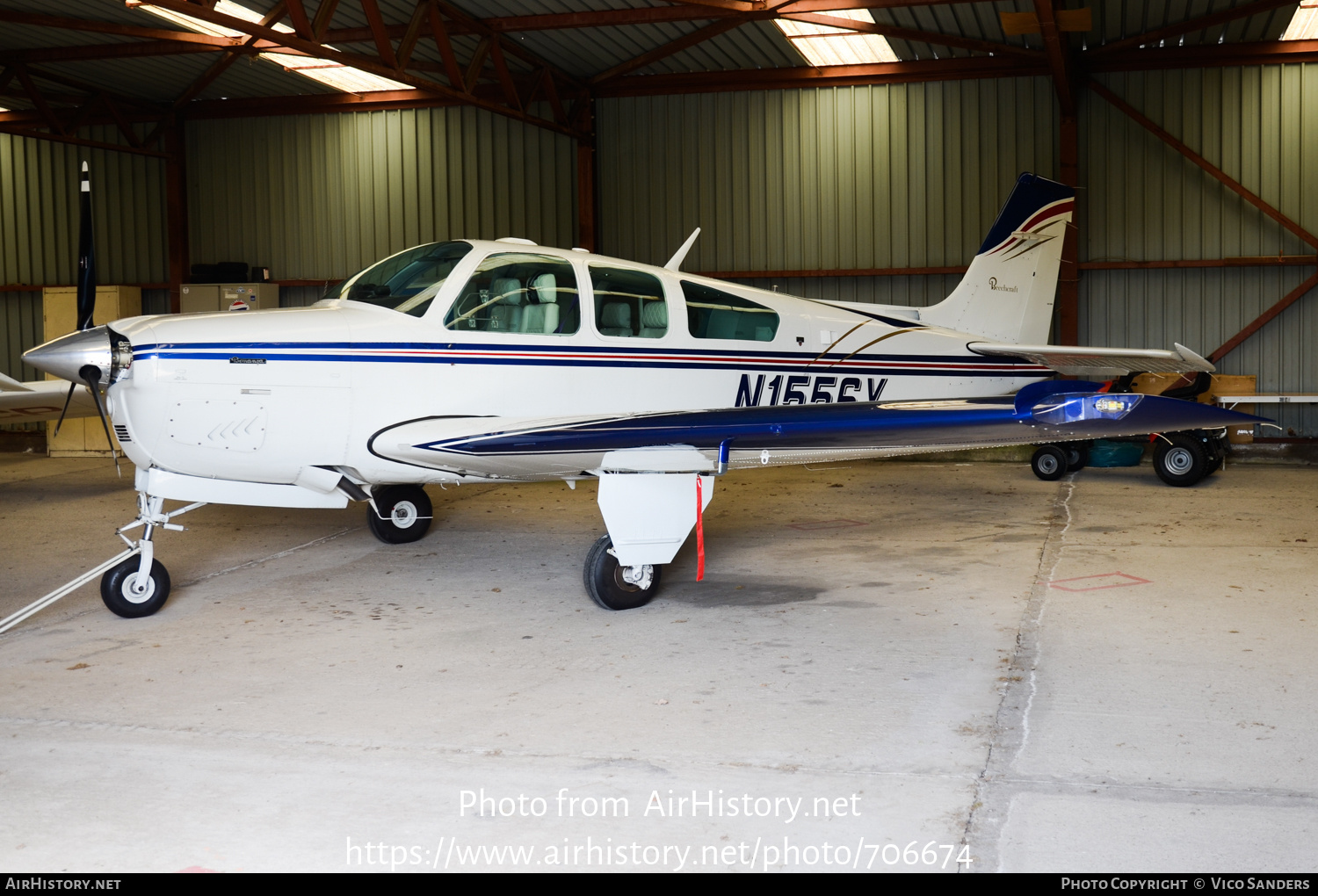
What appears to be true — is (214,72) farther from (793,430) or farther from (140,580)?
(793,430)

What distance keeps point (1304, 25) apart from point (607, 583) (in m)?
11.8

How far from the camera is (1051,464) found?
1116 centimetres

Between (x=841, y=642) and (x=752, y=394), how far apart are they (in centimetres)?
242

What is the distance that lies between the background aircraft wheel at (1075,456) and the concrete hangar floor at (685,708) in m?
3.46

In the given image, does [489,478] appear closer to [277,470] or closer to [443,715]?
[277,470]

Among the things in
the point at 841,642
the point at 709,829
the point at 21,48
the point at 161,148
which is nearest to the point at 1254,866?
the point at 709,829

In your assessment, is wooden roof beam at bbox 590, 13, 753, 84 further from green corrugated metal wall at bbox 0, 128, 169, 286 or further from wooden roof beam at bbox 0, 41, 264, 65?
green corrugated metal wall at bbox 0, 128, 169, 286

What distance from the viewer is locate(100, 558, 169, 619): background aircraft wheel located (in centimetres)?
572

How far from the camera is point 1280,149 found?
1320 centimetres

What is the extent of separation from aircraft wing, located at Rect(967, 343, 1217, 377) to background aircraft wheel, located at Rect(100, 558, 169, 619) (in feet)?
19.0

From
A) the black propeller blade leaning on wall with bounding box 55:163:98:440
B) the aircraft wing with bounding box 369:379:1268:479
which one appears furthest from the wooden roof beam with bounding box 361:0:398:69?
the aircraft wing with bounding box 369:379:1268:479

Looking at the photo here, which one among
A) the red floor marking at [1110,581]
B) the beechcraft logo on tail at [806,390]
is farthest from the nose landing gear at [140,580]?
the red floor marking at [1110,581]

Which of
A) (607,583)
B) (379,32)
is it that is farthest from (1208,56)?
(607,583)

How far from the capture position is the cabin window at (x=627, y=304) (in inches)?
259
